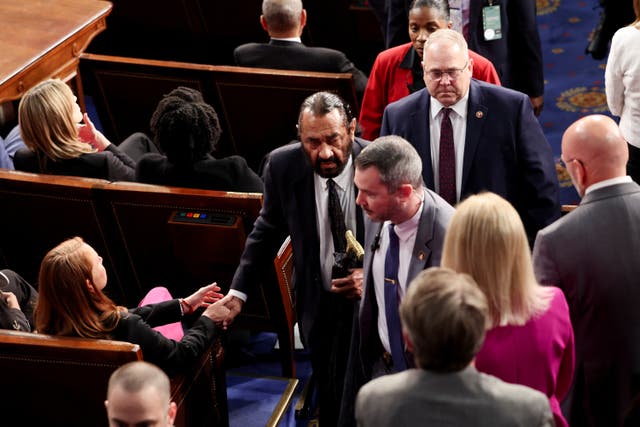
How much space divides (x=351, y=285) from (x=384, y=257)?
0.27 m

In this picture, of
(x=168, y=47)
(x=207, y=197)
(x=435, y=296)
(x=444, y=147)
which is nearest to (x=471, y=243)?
(x=435, y=296)

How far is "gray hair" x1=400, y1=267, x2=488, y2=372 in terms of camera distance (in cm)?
198

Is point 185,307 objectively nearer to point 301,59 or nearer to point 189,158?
point 189,158

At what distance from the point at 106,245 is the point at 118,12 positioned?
3094mm

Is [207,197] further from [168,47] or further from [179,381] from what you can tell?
[168,47]

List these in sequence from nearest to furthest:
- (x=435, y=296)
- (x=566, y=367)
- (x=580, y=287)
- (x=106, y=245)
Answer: (x=435, y=296), (x=566, y=367), (x=580, y=287), (x=106, y=245)

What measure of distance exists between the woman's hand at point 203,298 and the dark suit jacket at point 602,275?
4.09 feet

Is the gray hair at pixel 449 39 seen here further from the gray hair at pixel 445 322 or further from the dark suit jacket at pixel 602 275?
the gray hair at pixel 445 322

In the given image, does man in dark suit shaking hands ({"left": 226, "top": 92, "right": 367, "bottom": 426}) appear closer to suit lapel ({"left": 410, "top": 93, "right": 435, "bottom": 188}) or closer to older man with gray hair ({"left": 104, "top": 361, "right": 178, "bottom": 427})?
suit lapel ({"left": 410, "top": 93, "right": 435, "bottom": 188})

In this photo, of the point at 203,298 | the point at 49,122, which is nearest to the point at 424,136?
the point at 203,298

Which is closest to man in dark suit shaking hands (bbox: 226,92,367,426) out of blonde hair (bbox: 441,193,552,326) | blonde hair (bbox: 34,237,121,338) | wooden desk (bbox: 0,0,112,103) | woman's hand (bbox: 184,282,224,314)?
woman's hand (bbox: 184,282,224,314)

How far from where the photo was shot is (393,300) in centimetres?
281

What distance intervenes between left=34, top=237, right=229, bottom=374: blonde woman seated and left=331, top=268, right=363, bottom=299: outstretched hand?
1.65 ft

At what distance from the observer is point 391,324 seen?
2.82m
